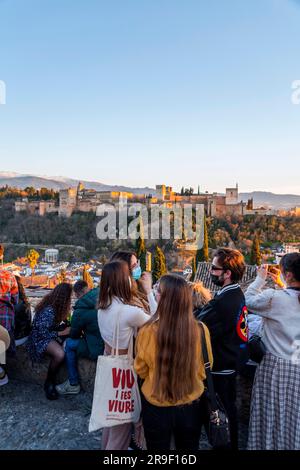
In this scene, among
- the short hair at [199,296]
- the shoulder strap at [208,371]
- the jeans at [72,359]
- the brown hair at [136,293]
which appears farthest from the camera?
the jeans at [72,359]

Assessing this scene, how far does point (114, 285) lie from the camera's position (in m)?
2.01

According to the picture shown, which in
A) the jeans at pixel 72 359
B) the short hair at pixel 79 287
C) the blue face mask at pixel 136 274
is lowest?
the jeans at pixel 72 359

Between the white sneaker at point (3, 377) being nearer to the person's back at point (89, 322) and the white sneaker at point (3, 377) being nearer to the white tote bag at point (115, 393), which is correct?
the person's back at point (89, 322)

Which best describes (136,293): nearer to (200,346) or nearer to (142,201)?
(200,346)

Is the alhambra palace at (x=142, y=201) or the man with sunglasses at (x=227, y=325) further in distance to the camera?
the alhambra palace at (x=142, y=201)

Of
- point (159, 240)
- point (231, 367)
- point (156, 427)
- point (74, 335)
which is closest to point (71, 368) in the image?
point (74, 335)

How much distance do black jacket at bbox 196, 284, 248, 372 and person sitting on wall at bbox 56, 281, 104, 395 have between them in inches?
36.5

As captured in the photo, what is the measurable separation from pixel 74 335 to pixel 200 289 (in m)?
1.06

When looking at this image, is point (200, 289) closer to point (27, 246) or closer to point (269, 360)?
point (269, 360)

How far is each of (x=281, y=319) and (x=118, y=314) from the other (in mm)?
954

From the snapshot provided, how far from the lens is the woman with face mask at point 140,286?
7.27 feet

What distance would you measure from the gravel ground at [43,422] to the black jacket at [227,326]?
2.85ft

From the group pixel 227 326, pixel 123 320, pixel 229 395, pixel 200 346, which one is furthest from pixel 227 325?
pixel 123 320

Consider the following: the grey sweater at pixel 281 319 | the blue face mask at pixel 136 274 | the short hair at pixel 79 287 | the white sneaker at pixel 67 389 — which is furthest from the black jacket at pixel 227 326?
the white sneaker at pixel 67 389
